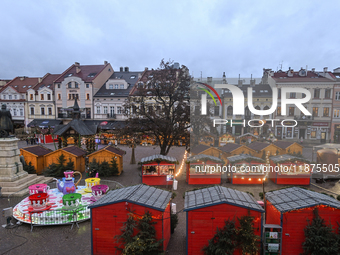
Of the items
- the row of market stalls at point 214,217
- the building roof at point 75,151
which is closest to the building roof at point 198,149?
the building roof at point 75,151

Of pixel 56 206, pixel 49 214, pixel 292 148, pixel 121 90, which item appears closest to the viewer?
pixel 49 214

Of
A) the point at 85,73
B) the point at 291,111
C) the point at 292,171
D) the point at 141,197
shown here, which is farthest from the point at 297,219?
the point at 85,73

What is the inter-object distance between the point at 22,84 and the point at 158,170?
41.3 metres

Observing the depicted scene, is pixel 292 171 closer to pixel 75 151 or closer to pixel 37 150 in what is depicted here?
pixel 75 151

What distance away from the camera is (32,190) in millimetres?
13297

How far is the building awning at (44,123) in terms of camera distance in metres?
38.7

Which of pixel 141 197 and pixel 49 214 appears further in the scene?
pixel 49 214

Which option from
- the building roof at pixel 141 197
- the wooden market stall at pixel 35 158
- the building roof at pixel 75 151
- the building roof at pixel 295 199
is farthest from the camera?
the building roof at pixel 75 151

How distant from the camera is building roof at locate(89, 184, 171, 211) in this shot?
27.6 feet

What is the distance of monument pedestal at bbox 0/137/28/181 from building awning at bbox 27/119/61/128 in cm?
2423

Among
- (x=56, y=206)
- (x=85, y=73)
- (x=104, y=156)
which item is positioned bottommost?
(x=56, y=206)

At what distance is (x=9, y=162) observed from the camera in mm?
15367

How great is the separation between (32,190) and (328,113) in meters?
21.2

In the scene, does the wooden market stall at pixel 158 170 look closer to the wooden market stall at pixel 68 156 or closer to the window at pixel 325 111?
the wooden market stall at pixel 68 156
